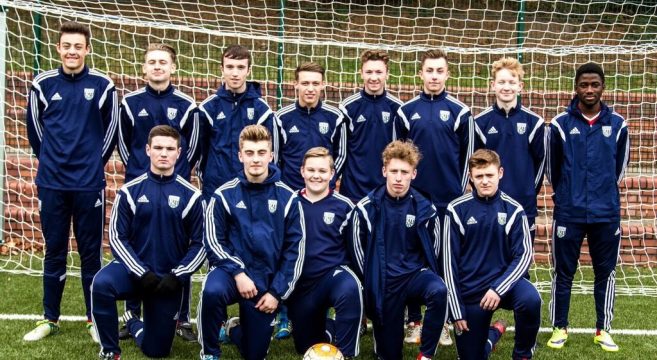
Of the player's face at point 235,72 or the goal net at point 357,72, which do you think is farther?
the goal net at point 357,72

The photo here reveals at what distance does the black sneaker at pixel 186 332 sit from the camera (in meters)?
4.78

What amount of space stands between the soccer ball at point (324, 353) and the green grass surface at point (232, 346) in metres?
0.53

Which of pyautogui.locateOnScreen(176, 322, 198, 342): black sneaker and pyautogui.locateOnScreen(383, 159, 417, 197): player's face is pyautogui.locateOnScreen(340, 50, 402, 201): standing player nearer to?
pyautogui.locateOnScreen(383, 159, 417, 197): player's face

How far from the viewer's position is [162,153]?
173 inches

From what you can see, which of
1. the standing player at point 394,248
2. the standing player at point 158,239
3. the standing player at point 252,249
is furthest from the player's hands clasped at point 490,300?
the standing player at point 158,239

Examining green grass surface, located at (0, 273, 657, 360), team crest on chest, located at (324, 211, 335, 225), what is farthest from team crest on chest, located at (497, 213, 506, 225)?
team crest on chest, located at (324, 211, 335, 225)

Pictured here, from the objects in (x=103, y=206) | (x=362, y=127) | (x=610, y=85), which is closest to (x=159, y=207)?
(x=103, y=206)

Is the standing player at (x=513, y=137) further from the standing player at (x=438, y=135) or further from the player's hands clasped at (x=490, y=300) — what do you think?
the player's hands clasped at (x=490, y=300)

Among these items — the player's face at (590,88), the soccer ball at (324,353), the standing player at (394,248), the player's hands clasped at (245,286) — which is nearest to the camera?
the soccer ball at (324,353)

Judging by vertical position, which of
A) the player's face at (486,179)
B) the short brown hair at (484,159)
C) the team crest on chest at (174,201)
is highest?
the short brown hair at (484,159)

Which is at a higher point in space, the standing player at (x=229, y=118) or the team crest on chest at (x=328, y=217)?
the standing player at (x=229, y=118)

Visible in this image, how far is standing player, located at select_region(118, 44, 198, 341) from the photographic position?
15.9 ft

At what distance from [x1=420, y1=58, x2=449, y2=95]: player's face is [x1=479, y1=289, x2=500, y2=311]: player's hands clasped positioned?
1.36 m

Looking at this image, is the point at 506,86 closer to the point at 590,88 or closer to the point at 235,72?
the point at 590,88
